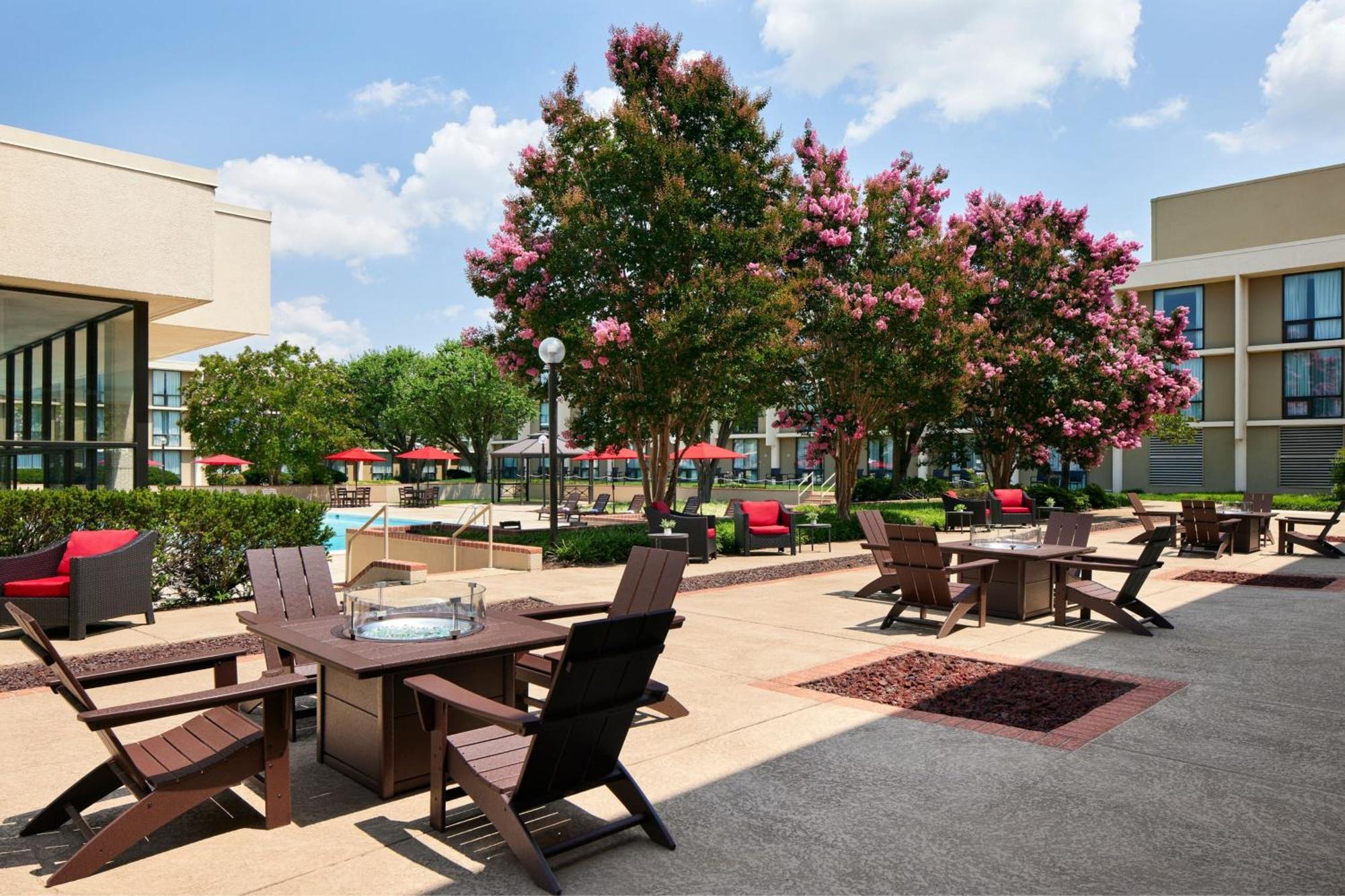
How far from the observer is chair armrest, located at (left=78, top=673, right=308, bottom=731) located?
348cm

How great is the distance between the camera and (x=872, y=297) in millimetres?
19188

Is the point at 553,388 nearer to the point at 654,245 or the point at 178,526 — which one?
the point at 654,245

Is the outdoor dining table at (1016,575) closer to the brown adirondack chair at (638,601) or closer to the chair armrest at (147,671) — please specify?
the brown adirondack chair at (638,601)

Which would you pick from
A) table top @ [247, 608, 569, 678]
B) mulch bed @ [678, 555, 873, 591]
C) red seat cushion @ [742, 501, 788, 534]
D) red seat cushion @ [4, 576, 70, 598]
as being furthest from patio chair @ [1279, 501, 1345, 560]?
red seat cushion @ [4, 576, 70, 598]

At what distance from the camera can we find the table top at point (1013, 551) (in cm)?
945

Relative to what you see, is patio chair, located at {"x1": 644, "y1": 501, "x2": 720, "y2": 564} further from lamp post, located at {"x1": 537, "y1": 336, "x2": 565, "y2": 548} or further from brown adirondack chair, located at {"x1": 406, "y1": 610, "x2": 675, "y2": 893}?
brown adirondack chair, located at {"x1": 406, "y1": 610, "x2": 675, "y2": 893}

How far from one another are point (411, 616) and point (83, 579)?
5.33m

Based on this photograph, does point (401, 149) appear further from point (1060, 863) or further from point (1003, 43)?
point (1060, 863)

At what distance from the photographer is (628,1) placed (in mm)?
15656

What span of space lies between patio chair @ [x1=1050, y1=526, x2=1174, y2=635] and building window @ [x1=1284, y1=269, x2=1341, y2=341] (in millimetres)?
35647

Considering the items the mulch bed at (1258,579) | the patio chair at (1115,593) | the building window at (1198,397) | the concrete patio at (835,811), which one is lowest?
the mulch bed at (1258,579)

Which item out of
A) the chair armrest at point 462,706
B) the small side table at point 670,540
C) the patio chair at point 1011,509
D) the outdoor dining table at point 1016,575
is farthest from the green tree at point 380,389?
the chair armrest at point 462,706

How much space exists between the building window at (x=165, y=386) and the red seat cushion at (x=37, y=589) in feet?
215

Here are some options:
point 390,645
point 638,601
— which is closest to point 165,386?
point 638,601
